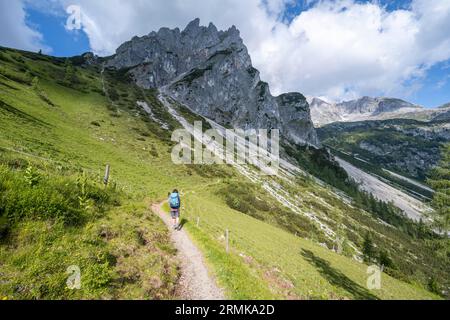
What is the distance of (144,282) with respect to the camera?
9.16m

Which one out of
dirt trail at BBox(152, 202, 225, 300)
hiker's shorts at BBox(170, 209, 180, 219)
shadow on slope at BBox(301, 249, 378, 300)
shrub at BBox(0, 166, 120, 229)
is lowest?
shadow on slope at BBox(301, 249, 378, 300)

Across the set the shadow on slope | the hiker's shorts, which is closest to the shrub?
the hiker's shorts

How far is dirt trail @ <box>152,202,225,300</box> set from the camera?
10.0 metres

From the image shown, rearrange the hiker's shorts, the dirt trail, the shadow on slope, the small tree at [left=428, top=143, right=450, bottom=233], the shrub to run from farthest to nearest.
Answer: the small tree at [left=428, top=143, right=450, bottom=233]
the hiker's shorts
the shadow on slope
the dirt trail
the shrub

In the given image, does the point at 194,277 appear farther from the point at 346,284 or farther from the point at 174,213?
the point at 346,284

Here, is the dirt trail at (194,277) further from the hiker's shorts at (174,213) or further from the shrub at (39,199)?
the shrub at (39,199)

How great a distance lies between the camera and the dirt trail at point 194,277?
10.0 metres

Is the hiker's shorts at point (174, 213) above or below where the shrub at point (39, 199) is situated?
below

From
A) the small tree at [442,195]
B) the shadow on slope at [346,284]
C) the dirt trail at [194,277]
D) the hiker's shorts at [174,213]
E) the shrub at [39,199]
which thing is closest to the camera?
the shrub at [39,199]

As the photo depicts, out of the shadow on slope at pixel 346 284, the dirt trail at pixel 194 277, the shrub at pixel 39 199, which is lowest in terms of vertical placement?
the shadow on slope at pixel 346 284

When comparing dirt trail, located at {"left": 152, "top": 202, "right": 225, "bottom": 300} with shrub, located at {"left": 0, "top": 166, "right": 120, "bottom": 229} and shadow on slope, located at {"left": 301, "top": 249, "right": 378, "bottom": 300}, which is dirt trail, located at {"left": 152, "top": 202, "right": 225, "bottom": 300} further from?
shadow on slope, located at {"left": 301, "top": 249, "right": 378, "bottom": 300}

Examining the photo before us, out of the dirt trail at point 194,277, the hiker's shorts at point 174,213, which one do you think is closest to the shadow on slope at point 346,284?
the dirt trail at point 194,277

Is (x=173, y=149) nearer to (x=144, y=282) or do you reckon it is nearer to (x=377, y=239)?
(x=144, y=282)

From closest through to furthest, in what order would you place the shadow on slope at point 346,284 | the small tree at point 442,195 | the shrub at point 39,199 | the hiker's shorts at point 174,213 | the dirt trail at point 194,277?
the shrub at point 39,199 < the dirt trail at point 194,277 < the shadow on slope at point 346,284 < the hiker's shorts at point 174,213 < the small tree at point 442,195
